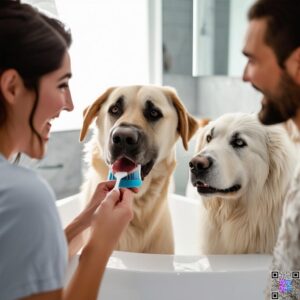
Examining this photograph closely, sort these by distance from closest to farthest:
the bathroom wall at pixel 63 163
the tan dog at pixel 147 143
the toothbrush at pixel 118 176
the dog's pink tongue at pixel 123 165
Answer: the toothbrush at pixel 118 176 → the dog's pink tongue at pixel 123 165 → the tan dog at pixel 147 143 → the bathroom wall at pixel 63 163

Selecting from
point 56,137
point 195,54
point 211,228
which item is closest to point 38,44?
point 211,228

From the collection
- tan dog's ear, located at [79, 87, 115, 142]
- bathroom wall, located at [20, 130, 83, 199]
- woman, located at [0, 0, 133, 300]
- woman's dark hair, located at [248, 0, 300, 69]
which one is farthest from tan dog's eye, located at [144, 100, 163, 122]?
bathroom wall, located at [20, 130, 83, 199]

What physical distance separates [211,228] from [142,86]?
394 mm

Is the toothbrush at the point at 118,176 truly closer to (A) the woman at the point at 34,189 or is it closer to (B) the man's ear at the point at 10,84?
(A) the woman at the point at 34,189

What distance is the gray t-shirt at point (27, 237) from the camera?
57cm

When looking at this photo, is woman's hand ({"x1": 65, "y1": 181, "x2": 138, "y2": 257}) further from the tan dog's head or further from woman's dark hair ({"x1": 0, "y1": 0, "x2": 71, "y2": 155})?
woman's dark hair ({"x1": 0, "y1": 0, "x2": 71, "y2": 155})

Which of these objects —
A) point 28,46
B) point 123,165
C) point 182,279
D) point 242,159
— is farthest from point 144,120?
point 28,46

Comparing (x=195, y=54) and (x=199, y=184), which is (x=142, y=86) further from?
(x=195, y=54)

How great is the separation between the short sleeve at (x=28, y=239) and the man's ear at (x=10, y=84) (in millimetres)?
Result: 122

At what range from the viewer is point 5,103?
0.64 m

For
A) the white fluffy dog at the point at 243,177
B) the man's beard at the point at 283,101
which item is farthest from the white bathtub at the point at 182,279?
the man's beard at the point at 283,101

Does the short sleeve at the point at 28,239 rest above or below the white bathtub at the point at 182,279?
above

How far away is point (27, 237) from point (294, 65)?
1.44ft

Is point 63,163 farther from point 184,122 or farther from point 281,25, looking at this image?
point 281,25
